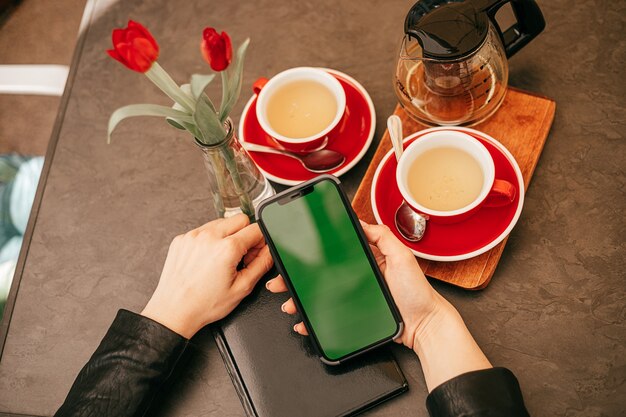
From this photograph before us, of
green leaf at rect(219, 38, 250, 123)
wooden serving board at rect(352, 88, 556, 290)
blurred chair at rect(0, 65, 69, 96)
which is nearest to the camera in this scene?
green leaf at rect(219, 38, 250, 123)

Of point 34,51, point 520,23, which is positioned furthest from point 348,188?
point 34,51

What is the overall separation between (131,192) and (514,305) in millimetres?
682

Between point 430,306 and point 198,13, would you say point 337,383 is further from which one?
point 198,13

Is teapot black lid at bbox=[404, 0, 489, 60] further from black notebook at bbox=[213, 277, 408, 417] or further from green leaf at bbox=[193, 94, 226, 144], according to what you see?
black notebook at bbox=[213, 277, 408, 417]

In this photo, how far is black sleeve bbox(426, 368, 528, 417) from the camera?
0.74m

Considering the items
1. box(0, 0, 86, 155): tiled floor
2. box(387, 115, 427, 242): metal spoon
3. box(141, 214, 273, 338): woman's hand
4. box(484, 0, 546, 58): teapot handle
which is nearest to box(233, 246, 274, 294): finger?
box(141, 214, 273, 338): woman's hand

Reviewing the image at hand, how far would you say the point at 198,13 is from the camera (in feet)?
3.89

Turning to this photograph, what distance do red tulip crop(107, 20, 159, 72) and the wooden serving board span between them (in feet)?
1.47

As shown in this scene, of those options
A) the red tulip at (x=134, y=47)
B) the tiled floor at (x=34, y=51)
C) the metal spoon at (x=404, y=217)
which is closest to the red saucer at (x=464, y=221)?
the metal spoon at (x=404, y=217)

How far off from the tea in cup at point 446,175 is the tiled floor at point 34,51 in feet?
4.74

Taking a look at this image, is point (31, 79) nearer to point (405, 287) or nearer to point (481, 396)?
point (405, 287)

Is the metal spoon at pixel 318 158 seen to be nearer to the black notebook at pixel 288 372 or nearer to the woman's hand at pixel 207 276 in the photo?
the woman's hand at pixel 207 276

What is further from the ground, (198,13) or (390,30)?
(198,13)

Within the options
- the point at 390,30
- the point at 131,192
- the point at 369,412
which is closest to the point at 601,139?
the point at 390,30
